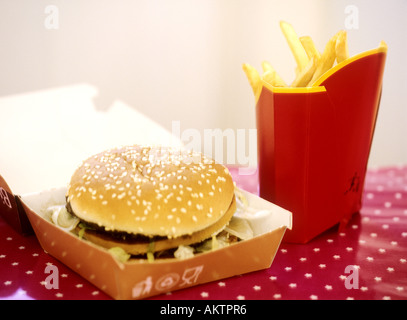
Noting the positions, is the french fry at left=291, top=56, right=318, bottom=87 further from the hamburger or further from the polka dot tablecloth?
the polka dot tablecloth

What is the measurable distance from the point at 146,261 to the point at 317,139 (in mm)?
696

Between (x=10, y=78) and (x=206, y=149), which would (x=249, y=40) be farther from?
(x=10, y=78)

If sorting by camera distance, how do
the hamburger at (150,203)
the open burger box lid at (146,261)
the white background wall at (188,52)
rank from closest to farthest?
the open burger box lid at (146,261) < the hamburger at (150,203) < the white background wall at (188,52)

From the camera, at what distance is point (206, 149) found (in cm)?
357

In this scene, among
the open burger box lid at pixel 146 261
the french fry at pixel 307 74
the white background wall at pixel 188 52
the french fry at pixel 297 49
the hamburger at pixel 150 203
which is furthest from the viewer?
the white background wall at pixel 188 52

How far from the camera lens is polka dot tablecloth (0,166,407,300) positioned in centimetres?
123

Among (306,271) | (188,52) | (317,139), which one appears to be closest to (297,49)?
(317,139)

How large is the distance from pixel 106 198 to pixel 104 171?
140 mm

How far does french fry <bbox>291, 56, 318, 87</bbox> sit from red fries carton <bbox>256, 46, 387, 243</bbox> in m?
0.04

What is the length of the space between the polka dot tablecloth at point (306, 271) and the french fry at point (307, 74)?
544 millimetres

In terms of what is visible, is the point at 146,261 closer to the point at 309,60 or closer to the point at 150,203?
the point at 150,203

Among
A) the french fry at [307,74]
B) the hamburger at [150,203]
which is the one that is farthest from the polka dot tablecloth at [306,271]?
the french fry at [307,74]

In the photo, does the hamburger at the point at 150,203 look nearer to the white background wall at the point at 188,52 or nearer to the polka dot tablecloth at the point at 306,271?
the polka dot tablecloth at the point at 306,271

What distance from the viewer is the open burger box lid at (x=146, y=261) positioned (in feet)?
3.71
